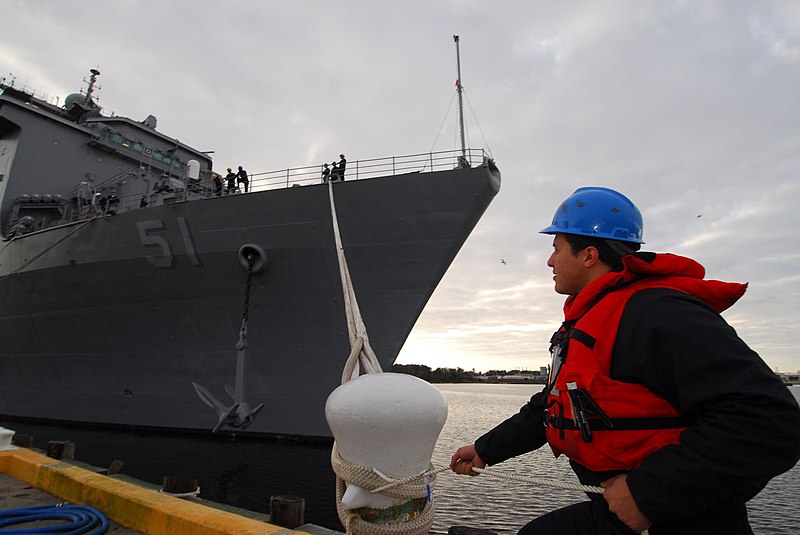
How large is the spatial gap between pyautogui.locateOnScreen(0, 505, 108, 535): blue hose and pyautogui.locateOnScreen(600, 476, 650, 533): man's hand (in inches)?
127

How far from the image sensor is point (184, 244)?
889cm

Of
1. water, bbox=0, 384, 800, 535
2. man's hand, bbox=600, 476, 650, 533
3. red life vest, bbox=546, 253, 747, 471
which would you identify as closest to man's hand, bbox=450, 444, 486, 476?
red life vest, bbox=546, 253, 747, 471

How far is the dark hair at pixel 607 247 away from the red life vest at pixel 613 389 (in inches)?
5.6

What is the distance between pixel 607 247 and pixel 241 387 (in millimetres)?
7660

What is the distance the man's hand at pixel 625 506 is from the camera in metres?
1.09

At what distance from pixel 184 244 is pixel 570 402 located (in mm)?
9063

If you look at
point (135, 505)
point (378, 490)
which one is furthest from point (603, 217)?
point (135, 505)

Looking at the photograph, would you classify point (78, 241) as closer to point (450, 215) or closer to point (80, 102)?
point (450, 215)

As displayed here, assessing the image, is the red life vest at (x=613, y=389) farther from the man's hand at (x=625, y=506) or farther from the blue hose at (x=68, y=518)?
the blue hose at (x=68, y=518)

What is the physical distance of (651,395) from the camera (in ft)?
3.90

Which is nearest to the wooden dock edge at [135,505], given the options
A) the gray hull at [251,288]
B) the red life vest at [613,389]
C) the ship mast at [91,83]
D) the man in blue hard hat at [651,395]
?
the man in blue hard hat at [651,395]

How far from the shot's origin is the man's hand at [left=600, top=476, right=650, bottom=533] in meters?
1.09

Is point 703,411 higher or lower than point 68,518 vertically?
higher

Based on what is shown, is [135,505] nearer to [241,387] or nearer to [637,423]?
[637,423]
